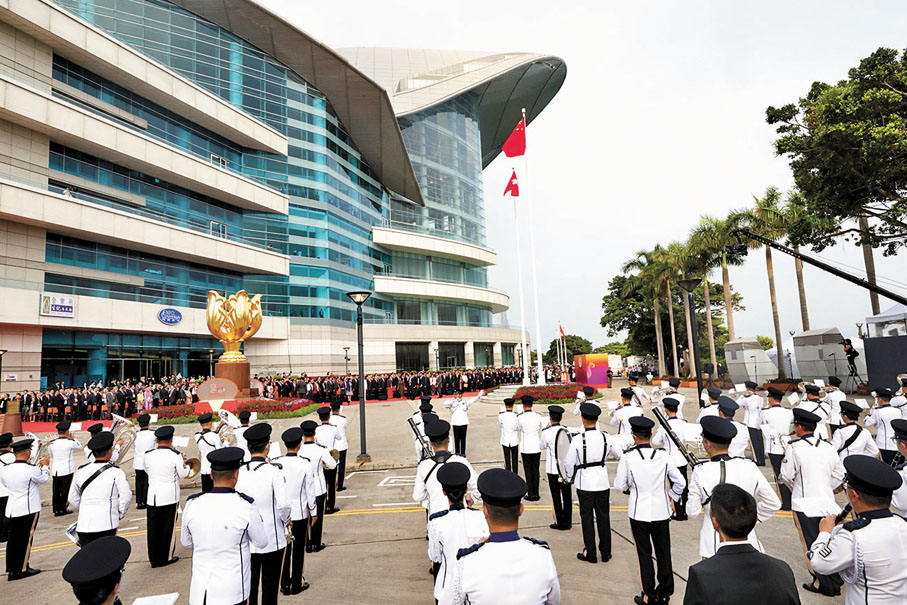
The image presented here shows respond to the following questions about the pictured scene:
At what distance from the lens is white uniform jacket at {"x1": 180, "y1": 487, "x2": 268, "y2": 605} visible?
390cm

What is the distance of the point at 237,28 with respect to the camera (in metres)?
41.8

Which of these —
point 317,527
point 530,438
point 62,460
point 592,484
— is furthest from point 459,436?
point 62,460

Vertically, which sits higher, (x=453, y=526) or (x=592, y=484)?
(x=453, y=526)

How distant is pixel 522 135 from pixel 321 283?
27.1m

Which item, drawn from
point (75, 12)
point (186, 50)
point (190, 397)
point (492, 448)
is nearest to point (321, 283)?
point (190, 397)

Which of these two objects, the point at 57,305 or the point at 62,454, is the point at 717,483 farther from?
the point at 57,305

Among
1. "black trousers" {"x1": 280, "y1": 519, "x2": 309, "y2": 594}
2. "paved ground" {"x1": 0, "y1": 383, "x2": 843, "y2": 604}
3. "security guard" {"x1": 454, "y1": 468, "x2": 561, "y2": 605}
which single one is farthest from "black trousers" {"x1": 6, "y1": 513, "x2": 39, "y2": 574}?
"security guard" {"x1": 454, "y1": 468, "x2": 561, "y2": 605}

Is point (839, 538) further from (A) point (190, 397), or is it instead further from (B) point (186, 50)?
(B) point (186, 50)

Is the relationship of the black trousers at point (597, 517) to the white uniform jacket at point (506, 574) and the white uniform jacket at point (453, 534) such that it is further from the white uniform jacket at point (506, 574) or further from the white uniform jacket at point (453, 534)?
the white uniform jacket at point (506, 574)

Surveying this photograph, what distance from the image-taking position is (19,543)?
6.42 metres

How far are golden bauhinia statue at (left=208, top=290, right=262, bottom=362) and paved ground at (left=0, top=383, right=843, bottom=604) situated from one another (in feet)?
→ 52.0

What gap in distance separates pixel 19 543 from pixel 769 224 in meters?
37.0

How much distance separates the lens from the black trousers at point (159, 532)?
6.45m

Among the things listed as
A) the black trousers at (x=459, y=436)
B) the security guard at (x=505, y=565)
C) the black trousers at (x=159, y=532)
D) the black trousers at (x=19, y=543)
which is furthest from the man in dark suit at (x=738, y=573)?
the black trousers at (x=459, y=436)
